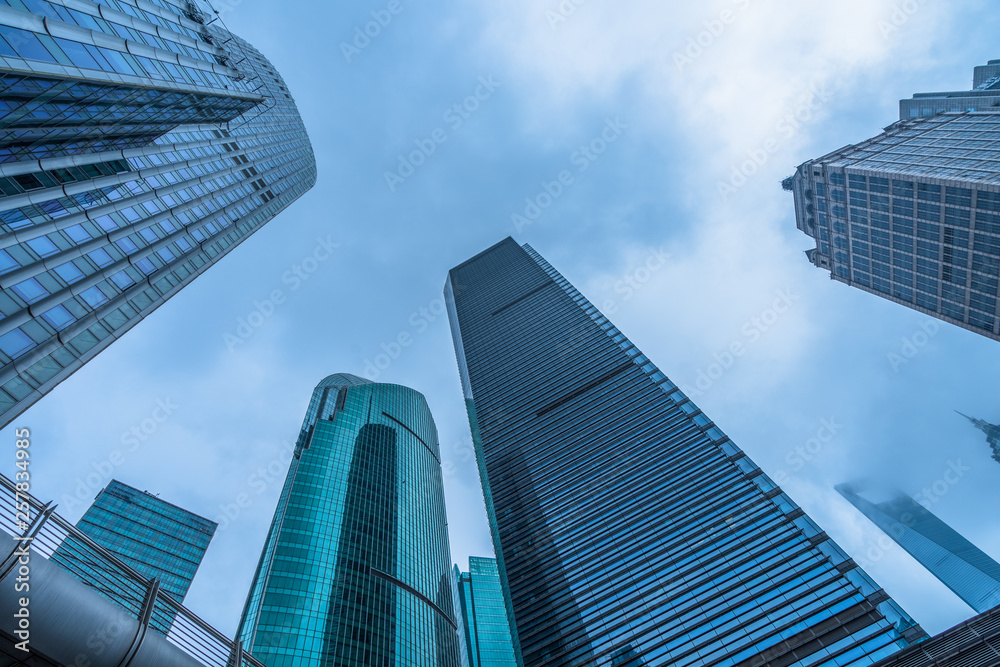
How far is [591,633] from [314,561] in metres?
53.0

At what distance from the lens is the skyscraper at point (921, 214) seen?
67750mm

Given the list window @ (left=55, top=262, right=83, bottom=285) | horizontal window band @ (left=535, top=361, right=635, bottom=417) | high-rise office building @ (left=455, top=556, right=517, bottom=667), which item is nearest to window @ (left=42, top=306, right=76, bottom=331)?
window @ (left=55, top=262, right=83, bottom=285)

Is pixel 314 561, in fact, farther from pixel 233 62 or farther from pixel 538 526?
pixel 233 62

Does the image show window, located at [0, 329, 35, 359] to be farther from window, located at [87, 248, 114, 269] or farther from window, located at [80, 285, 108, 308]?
window, located at [87, 248, 114, 269]

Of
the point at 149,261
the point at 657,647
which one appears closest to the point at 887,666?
the point at 657,647

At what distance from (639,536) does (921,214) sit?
59.1 m

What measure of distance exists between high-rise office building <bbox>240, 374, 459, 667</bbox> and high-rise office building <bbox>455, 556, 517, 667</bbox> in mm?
29279

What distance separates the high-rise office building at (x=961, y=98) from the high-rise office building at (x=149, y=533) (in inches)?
9083

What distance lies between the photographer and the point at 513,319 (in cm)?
14638

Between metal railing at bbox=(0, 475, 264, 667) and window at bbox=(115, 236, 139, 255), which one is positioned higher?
window at bbox=(115, 236, 139, 255)

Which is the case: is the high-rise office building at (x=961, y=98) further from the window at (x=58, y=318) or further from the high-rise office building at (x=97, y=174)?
the window at (x=58, y=318)

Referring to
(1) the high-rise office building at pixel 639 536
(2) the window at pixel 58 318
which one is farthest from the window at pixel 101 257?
(1) the high-rise office building at pixel 639 536

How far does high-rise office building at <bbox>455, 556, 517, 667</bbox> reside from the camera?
144 meters

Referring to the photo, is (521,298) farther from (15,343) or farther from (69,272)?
(15,343)
